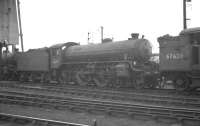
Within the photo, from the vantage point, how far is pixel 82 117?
340 inches

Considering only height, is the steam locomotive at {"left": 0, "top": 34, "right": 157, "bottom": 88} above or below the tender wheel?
above

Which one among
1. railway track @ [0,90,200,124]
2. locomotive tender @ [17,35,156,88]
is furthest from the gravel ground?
locomotive tender @ [17,35,156,88]

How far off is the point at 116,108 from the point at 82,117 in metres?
1.24

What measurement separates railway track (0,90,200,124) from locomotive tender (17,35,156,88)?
592 cm

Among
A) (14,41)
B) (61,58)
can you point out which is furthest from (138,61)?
(14,41)

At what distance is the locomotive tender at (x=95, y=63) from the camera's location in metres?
16.3

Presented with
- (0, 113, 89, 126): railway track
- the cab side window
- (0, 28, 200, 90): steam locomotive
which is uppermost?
the cab side window

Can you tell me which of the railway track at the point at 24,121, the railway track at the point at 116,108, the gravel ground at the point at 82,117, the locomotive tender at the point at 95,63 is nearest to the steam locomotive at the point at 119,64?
the locomotive tender at the point at 95,63

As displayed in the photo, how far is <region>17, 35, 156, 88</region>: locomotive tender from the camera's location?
53.6ft

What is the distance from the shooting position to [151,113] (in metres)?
8.34

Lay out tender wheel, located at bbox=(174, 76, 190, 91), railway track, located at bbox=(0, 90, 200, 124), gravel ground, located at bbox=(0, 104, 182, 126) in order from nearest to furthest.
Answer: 1. gravel ground, located at bbox=(0, 104, 182, 126)
2. railway track, located at bbox=(0, 90, 200, 124)
3. tender wheel, located at bbox=(174, 76, 190, 91)

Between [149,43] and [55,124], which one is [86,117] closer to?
[55,124]

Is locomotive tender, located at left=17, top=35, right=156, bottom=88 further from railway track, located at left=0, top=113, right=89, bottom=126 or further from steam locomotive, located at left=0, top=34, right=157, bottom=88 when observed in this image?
railway track, located at left=0, top=113, right=89, bottom=126

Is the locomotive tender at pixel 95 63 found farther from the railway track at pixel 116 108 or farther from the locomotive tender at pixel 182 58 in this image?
the railway track at pixel 116 108
